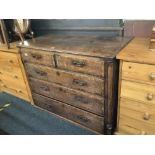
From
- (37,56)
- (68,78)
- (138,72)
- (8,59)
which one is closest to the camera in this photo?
(138,72)

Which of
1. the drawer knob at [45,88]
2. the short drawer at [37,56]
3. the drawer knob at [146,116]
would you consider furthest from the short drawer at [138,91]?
the drawer knob at [45,88]

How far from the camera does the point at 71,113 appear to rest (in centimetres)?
172

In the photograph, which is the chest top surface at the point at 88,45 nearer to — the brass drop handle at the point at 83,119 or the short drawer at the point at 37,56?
the short drawer at the point at 37,56

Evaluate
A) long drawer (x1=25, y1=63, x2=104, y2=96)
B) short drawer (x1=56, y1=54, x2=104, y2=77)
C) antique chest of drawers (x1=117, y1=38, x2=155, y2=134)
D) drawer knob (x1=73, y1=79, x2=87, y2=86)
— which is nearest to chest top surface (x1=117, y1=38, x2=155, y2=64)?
antique chest of drawers (x1=117, y1=38, x2=155, y2=134)

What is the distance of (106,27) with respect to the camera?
5.48ft

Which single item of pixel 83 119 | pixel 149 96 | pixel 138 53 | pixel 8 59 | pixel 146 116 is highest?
pixel 138 53

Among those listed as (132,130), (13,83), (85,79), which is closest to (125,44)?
(85,79)

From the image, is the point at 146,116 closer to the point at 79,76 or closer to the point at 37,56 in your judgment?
the point at 79,76

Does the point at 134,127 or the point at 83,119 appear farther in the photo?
the point at 83,119

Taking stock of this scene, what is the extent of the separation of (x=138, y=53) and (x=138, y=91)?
10.6 inches

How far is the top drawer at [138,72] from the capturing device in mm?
1099

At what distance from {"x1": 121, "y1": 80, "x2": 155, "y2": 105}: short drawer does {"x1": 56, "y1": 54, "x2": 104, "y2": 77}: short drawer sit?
0.20m

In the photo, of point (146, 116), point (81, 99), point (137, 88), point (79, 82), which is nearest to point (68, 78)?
point (79, 82)
